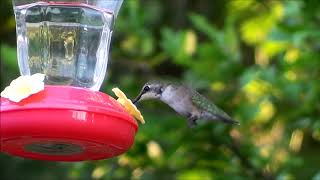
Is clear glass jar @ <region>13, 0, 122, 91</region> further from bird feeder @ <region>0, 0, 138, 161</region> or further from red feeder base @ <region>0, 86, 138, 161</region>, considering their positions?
red feeder base @ <region>0, 86, 138, 161</region>

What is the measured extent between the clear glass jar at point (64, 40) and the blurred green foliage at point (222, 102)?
1.12 meters

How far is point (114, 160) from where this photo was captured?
17.4ft

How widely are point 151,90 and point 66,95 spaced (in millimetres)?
778

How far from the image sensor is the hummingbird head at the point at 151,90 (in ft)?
11.9

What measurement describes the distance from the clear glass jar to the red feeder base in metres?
0.58

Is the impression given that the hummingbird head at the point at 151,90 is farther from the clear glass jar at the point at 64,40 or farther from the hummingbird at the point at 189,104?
the clear glass jar at the point at 64,40

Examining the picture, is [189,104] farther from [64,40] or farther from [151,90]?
[64,40]

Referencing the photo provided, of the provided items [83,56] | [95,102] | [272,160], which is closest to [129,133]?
[95,102]

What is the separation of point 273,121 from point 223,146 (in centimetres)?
59

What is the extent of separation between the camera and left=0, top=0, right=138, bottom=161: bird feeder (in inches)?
110

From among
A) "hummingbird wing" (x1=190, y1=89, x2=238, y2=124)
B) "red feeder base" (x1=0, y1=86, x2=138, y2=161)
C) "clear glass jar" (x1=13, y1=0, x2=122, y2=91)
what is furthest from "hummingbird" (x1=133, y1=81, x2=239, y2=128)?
"red feeder base" (x1=0, y1=86, x2=138, y2=161)

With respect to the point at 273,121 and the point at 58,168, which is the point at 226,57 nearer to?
the point at 273,121

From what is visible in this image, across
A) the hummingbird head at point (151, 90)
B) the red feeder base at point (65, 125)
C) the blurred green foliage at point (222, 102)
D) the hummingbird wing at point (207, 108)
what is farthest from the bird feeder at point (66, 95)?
A: the blurred green foliage at point (222, 102)

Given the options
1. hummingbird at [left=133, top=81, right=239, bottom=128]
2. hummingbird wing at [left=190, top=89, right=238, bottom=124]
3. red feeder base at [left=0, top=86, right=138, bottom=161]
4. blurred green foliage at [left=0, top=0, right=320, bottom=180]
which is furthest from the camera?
blurred green foliage at [left=0, top=0, right=320, bottom=180]
